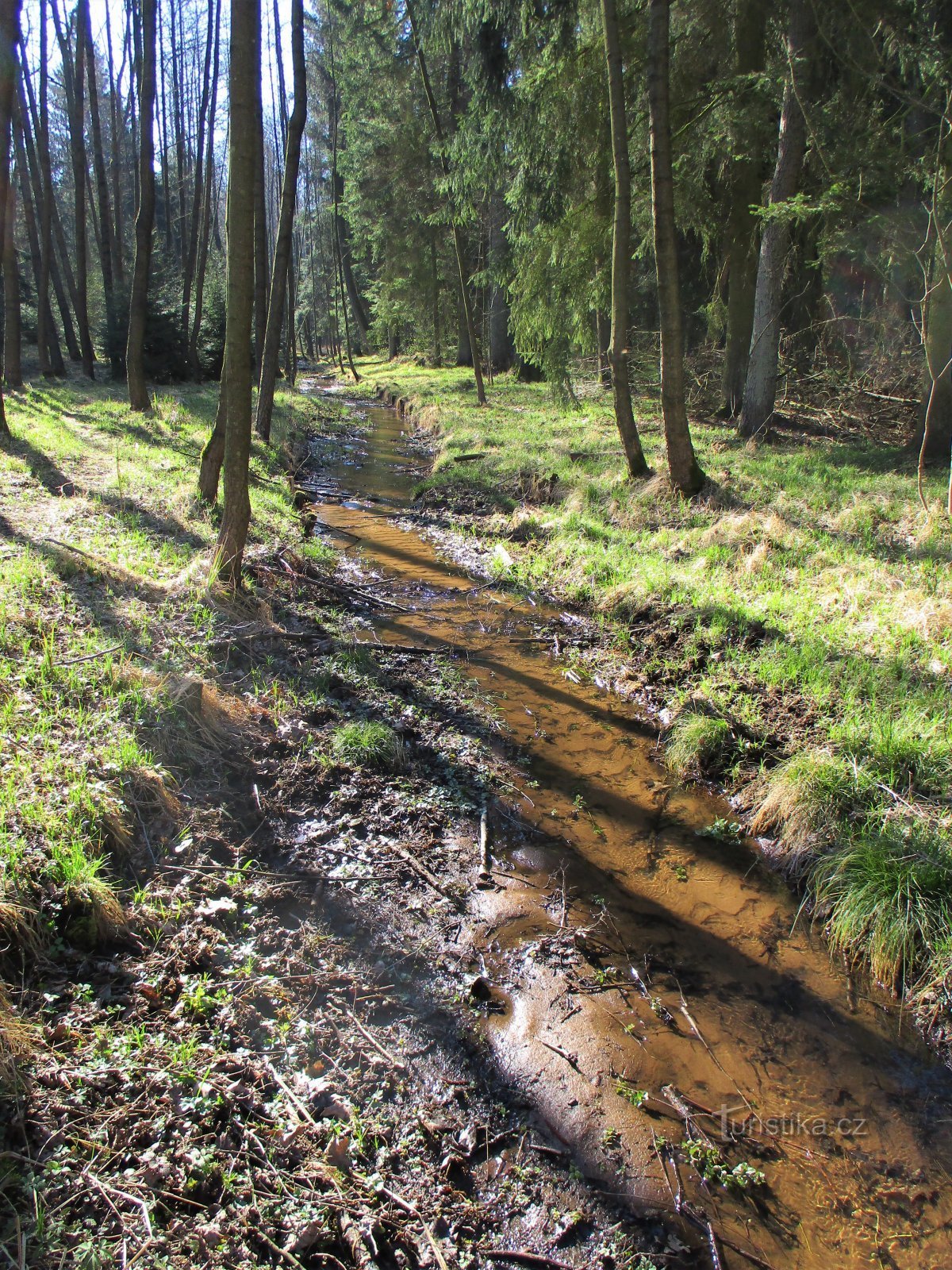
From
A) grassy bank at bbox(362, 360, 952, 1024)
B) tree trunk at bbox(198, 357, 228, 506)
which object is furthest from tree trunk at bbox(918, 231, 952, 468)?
tree trunk at bbox(198, 357, 228, 506)

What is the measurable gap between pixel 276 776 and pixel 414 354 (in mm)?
38695

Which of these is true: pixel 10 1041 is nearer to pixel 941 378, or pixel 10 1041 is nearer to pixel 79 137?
pixel 941 378

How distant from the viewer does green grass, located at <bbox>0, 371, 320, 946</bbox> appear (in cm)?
312

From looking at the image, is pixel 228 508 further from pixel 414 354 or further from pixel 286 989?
pixel 414 354

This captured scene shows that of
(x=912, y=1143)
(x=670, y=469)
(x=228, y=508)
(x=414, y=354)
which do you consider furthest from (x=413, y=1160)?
(x=414, y=354)

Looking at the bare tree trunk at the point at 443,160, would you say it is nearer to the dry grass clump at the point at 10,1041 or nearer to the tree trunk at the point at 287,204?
the tree trunk at the point at 287,204

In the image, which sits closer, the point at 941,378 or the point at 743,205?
the point at 941,378

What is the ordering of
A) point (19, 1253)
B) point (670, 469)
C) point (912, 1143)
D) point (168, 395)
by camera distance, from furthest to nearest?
1. point (168, 395)
2. point (670, 469)
3. point (912, 1143)
4. point (19, 1253)

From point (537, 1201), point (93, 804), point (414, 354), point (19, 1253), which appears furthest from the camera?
point (414, 354)

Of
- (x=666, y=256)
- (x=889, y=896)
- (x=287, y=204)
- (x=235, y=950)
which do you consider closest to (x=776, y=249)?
(x=666, y=256)

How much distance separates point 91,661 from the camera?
4676mm

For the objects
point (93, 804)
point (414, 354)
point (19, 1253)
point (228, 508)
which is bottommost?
point (19, 1253)

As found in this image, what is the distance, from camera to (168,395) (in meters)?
17.6

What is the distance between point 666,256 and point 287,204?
6362 mm
